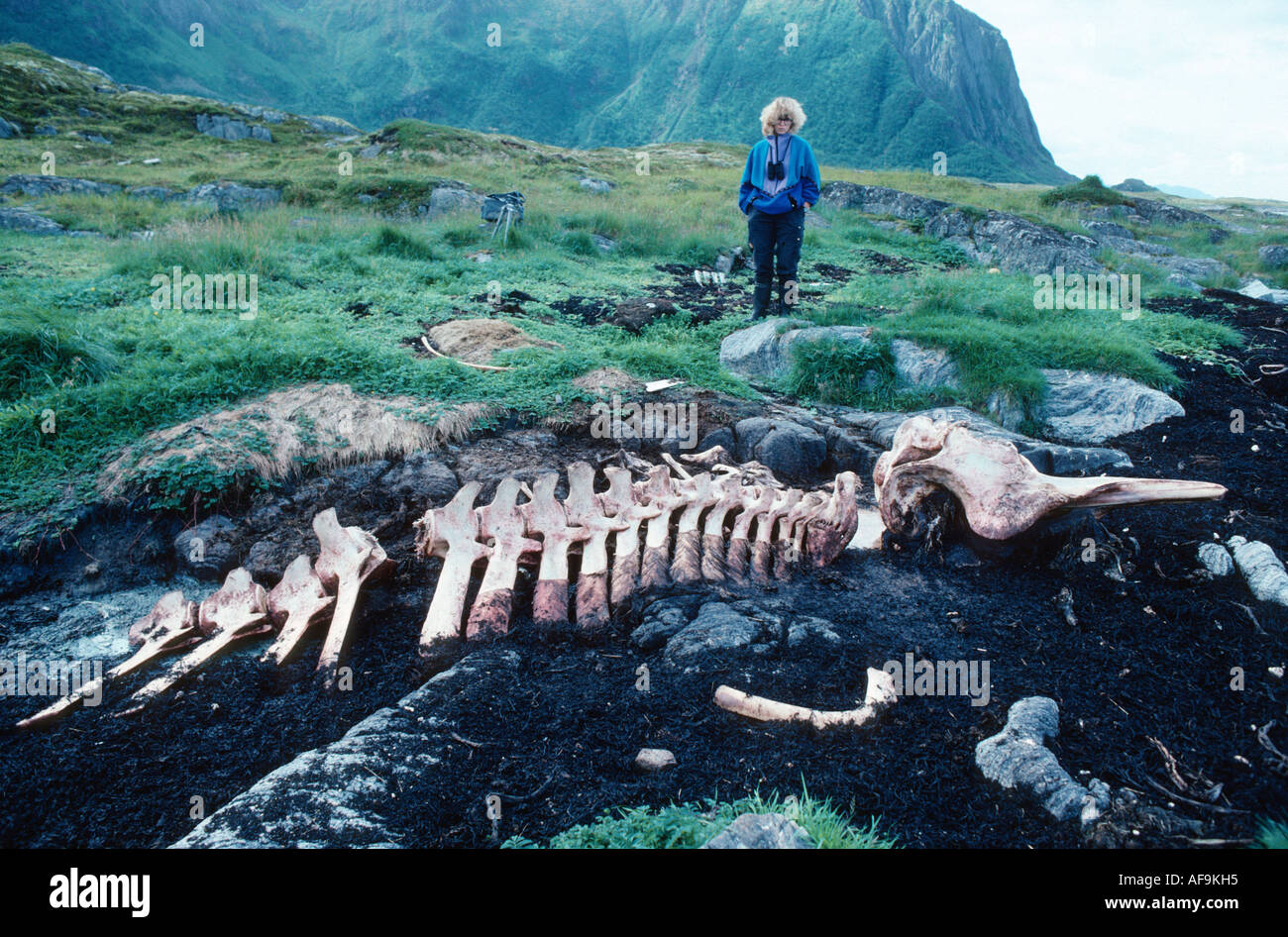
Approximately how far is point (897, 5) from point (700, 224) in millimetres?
91215

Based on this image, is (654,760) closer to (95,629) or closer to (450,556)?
(450,556)

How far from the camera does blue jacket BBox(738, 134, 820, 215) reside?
8086mm

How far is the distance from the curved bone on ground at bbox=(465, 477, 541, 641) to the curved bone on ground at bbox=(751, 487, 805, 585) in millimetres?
1293

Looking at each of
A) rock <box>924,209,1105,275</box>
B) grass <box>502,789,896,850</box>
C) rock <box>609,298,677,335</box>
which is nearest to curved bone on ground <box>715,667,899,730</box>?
grass <box>502,789,896,850</box>

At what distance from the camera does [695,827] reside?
2.21 metres

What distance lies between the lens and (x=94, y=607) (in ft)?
13.5

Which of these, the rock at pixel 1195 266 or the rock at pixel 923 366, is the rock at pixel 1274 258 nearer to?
the rock at pixel 1195 266

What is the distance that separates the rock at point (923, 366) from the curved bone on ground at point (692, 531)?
145 inches

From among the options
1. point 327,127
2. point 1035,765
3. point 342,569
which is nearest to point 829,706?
point 1035,765

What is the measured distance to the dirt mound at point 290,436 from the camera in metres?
4.80

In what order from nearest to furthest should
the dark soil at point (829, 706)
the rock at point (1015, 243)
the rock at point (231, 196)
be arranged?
the dark soil at point (829, 706) → the rock at point (1015, 243) → the rock at point (231, 196)

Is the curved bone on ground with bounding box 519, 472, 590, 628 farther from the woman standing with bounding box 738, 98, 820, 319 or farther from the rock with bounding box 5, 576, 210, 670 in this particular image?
the woman standing with bounding box 738, 98, 820, 319

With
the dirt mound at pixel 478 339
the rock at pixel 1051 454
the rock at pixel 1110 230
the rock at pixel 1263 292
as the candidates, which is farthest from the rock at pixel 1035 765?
the rock at pixel 1110 230

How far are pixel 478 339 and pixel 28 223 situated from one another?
41.5 feet
